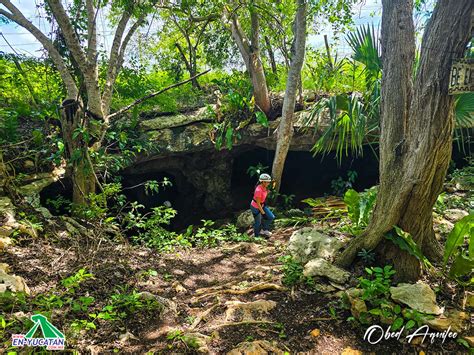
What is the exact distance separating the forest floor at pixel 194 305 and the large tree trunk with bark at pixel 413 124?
0.87m

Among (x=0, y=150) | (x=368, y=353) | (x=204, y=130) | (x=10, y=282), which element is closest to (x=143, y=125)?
(x=204, y=130)

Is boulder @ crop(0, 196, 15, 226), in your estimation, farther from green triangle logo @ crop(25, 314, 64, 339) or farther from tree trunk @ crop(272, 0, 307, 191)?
tree trunk @ crop(272, 0, 307, 191)

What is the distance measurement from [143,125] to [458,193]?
6.24 meters

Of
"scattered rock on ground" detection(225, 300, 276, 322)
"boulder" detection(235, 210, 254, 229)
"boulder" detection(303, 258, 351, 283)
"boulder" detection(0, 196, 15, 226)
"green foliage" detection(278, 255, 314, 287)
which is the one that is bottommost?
"boulder" detection(235, 210, 254, 229)

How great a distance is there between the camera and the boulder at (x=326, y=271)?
3.12 m

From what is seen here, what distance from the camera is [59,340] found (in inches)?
90.0

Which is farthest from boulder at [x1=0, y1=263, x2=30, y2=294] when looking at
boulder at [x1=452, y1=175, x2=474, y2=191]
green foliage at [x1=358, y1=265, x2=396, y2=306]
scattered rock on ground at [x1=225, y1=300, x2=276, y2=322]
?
boulder at [x1=452, y1=175, x2=474, y2=191]

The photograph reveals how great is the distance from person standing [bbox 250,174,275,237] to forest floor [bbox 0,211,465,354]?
1.12 meters

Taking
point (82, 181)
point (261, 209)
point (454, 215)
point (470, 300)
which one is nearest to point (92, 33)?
point (82, 181)

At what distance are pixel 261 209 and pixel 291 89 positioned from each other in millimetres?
2548

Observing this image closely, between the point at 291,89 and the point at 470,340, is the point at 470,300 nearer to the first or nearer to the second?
the point at 470,340

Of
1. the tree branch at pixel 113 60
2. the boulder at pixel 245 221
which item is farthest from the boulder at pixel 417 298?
the tree branch at pixel 113 60

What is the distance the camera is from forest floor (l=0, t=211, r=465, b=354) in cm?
250

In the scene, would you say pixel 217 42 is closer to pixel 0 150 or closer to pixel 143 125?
pixel 143 125
